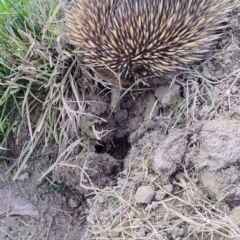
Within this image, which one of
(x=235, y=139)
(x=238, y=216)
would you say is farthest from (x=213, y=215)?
(x=235, y=139)

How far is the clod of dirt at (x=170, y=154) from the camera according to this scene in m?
2.21

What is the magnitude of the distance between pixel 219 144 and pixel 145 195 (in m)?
0.43

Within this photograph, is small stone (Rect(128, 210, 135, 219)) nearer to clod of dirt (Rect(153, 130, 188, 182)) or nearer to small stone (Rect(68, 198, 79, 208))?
clod of dirt (Rect(153, 130, 188, 182))

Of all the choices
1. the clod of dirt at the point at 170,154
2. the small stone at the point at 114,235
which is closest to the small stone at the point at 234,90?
the clod of dirt at the point at 170,154

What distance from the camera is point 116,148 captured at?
8.89 ft

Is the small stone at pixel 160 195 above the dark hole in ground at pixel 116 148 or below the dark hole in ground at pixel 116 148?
above

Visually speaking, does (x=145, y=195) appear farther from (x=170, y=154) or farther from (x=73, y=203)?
(x=73, y=203)

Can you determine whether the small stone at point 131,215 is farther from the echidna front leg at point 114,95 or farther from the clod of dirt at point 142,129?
the echidna front leg at point 114,95

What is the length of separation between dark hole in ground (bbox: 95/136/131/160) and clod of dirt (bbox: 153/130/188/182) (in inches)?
15.9

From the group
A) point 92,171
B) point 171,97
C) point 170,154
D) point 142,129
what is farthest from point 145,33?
point 92,171

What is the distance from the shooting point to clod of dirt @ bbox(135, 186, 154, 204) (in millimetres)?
2215

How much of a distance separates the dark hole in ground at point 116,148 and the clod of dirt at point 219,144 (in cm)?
60

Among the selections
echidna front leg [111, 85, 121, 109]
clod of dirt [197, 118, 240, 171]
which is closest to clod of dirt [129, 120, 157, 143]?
echidna front leg [111, 85, 121, 109]

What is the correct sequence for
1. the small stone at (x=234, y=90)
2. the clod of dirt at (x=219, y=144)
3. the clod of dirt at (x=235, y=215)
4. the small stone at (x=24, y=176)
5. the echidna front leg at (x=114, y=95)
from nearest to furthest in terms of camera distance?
the clod of dirt at (x=235, y=215)
the clod of dirt at (x=219, y=144)
the small stone at (x=234, y=90)
the echidna front leg at (x=114, y=95)
the small stone at (x=24, y=176)
